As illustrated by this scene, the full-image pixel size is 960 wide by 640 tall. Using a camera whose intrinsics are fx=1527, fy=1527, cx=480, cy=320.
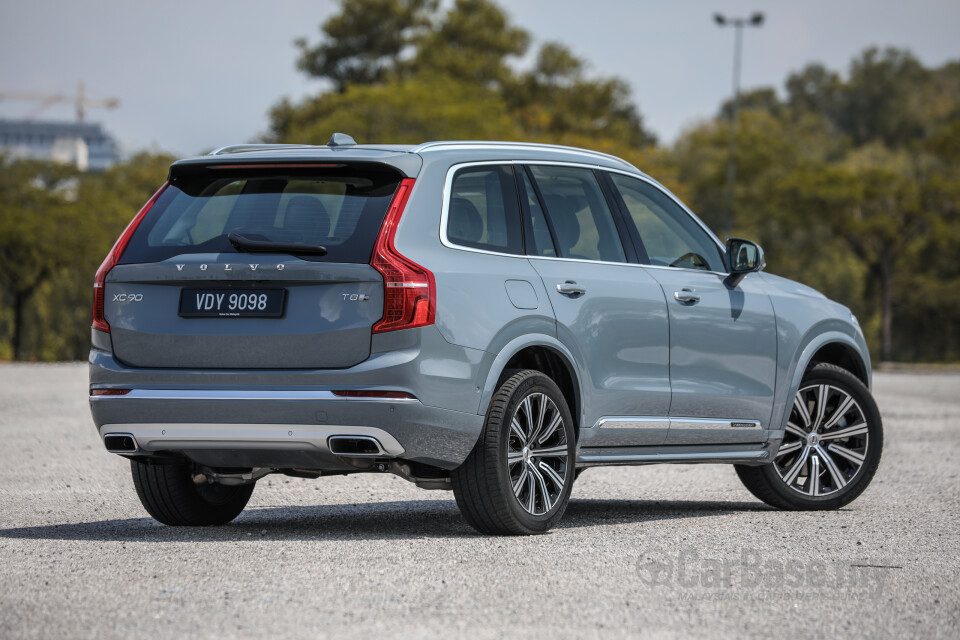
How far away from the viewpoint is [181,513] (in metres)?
7.76

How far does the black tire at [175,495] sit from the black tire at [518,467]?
152cm

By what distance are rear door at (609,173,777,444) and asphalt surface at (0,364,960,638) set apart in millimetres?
551

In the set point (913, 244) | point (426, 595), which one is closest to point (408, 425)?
point (426, 595)

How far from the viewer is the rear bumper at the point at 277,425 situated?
21.6 ft

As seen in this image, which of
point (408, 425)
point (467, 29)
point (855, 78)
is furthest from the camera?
point (855, 78)

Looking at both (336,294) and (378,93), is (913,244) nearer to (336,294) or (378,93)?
(378,93)

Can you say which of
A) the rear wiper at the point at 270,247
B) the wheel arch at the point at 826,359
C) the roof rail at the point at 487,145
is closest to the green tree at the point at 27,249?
the wheel arch at the point at 826,359

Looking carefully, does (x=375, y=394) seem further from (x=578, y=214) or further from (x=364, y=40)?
(x=364, y=40)

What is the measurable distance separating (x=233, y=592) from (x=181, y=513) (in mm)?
2218

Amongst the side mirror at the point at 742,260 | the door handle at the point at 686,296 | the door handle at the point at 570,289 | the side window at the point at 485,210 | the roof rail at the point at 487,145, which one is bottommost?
the door handle at the point at 686,296

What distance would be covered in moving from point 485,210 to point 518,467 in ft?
4.06

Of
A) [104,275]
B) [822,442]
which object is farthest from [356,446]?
[822,442]

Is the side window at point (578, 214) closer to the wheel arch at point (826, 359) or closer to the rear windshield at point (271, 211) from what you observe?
the rear windshield at point (271, 211)

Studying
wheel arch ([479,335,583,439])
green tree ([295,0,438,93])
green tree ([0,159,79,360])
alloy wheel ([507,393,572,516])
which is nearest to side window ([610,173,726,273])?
wheel arch ([479,335,583,439])
